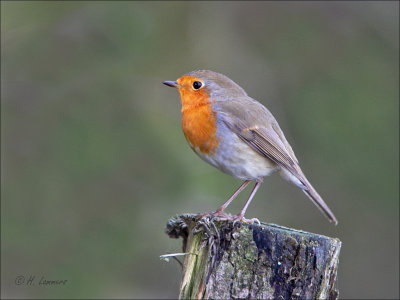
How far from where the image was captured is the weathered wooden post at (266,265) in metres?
3.06

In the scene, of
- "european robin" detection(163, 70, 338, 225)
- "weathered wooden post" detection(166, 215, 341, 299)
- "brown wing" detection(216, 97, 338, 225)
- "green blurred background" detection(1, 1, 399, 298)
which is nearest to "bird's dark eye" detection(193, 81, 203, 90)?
"european robin" detection(163, 70, 338, 225)

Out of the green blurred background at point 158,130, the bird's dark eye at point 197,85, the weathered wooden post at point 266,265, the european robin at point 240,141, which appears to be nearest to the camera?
the weathered wooden post at point 266,265

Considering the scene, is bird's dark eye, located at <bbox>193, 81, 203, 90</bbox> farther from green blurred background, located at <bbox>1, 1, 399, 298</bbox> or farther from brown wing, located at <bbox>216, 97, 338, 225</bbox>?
green blurred background, located at <bbox>1, 1, 399, 298</bbox>

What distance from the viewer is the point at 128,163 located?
6.88 m

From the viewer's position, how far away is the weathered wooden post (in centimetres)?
306

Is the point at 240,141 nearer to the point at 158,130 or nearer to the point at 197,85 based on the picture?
the point at 197,85

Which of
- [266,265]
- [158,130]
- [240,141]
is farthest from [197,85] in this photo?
[158,130]

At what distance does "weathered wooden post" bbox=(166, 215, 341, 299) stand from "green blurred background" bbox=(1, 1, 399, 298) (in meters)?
3.10

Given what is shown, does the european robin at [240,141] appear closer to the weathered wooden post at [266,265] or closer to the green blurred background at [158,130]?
the weathered wooden post at [266,265]

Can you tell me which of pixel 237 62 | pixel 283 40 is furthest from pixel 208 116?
pixel 283 40

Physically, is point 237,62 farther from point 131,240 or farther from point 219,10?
point 131,240

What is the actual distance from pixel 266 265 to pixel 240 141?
1.49 meters

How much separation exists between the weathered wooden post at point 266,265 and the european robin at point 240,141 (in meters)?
1.04

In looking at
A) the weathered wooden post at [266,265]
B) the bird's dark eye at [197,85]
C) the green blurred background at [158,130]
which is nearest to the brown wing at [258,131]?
the bird's dark eye at [197,85]
